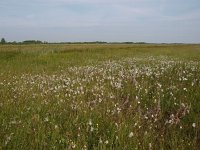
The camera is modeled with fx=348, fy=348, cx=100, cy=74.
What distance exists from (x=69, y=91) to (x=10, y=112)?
2.00 meters

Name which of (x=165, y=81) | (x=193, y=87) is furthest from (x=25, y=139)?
(x=165, y=81)

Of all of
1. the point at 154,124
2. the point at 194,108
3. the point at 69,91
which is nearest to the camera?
the point at 154,124

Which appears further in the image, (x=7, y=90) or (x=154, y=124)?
(x=7, y=90)

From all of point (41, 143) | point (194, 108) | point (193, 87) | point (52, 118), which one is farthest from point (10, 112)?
point (193, 87)

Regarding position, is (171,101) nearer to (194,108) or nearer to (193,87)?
(194,108)

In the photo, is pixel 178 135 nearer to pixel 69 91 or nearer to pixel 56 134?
pixel 56 134

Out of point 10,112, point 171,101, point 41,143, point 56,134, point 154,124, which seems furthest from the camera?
point 171,101

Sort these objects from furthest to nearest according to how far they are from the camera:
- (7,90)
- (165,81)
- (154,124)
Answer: (165,81) → (7,90) → (154,124)

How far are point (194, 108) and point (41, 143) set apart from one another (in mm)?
3464

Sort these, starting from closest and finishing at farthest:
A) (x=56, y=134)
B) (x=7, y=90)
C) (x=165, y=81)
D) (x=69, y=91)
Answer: (x=56, y=134)
(x=69, y=91)
(x=7, y=90)
(x=165, y=81)

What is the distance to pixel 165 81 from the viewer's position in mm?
9609

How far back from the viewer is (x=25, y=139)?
15.7ft

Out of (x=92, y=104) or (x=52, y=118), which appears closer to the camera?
(x=52, y=118)

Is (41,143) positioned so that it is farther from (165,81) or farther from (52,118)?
(165,81)
